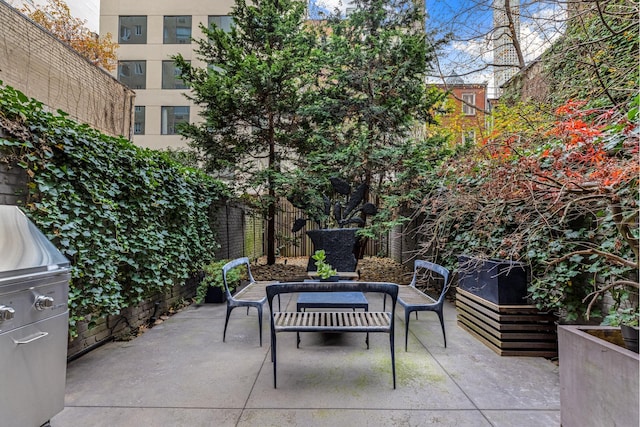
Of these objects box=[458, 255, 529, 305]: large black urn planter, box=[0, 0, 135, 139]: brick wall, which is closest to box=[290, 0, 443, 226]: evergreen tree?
box=[458, 255, 529, 305]: large black urn planter

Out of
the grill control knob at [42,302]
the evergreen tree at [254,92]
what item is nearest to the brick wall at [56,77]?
the evergreen tree at [254,92]

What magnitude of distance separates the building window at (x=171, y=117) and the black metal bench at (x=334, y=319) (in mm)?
17457

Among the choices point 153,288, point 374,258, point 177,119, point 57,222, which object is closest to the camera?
point 57,222

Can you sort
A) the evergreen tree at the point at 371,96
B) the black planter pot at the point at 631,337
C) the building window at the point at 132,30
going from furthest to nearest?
the building window at the point at 132,30 < the evergreen tree at the point at 371,96 < the black planter pot at the point at 631,337

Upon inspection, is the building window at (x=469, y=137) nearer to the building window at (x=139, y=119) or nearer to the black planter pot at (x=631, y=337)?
the black planter pot at (x=631, y=337)

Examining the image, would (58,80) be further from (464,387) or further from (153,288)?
(464,387)

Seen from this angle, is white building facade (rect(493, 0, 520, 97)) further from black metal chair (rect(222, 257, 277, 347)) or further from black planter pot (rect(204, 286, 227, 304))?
black planter pot (rect(204, 286, 227, 304))

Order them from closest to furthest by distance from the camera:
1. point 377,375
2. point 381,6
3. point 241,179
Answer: point 377,375
point 381,6
point 241,179

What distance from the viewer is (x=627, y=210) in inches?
70.4

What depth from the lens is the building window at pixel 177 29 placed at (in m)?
17.7

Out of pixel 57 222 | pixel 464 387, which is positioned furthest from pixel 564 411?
pixel 57 222

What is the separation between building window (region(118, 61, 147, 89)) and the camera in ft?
58.3

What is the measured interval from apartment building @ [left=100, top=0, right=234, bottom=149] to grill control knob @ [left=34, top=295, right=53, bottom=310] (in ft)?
56.0

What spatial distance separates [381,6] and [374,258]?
734cm
